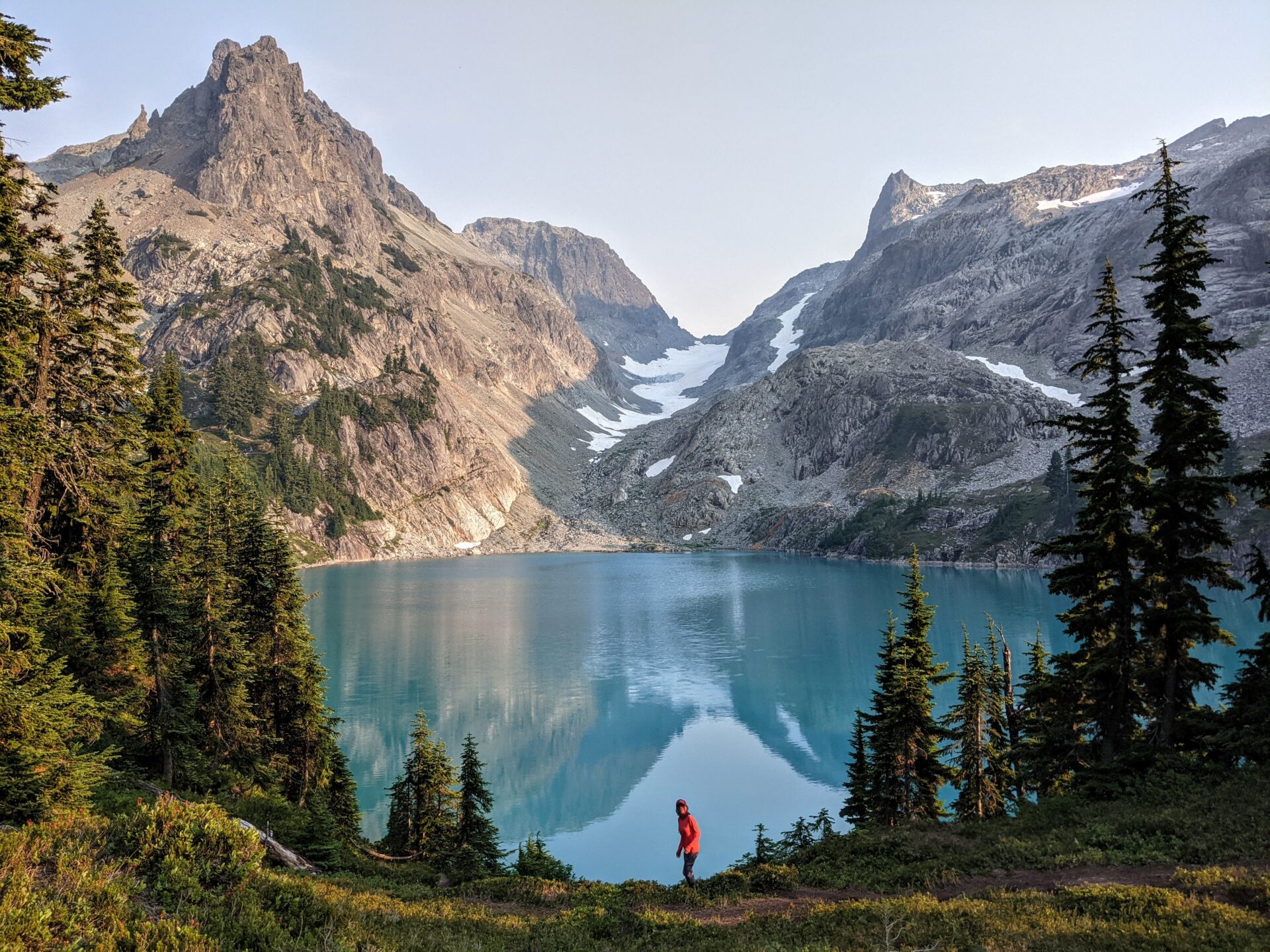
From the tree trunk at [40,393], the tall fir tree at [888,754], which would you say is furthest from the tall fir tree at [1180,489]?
the tree trunk at [40,393]

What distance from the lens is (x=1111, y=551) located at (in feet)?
62.7

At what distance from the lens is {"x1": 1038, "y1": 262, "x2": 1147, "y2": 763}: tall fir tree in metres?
18.9

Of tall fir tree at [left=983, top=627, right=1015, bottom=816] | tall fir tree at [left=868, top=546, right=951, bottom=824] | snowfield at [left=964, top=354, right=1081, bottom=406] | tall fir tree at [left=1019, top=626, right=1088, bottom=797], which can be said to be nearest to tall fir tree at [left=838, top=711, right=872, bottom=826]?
tall fir tree at [left=868, top=546, right=951, bottom=824]

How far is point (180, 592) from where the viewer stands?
2348cm

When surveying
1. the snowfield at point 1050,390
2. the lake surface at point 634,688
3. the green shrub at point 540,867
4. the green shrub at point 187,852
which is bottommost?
the lake surface at point 634,688

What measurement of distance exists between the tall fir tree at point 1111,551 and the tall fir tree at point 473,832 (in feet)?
61.7

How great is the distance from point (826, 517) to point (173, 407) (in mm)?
153635

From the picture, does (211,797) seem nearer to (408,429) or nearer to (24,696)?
(24,696)

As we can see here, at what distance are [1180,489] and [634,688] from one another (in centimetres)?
4546

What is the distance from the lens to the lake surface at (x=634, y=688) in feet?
121

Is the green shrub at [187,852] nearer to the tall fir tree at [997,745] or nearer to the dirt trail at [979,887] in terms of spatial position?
the dirt trail at [979,887]

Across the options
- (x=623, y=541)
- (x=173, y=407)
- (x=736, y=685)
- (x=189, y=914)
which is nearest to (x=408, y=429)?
(x=623, y=541)

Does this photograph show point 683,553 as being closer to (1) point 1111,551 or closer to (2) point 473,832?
(2) point 473,832

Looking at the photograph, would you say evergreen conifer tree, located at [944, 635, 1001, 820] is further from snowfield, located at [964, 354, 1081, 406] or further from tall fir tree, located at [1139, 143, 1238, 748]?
snowfield, located at [964, 354, 1081, 406]
